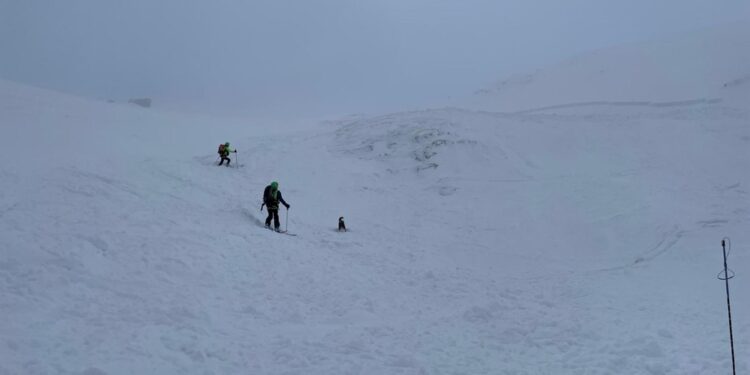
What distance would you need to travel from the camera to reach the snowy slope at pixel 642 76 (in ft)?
126

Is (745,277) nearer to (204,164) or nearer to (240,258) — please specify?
(240,258)

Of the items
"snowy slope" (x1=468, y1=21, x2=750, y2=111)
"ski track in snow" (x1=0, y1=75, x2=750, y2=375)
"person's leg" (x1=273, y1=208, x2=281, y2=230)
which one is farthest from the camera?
"snowy slope" (x1=468, y1=21, x2=750, y2=111)

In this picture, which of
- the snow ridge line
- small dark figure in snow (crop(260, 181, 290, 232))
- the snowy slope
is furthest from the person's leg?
the snowy slope

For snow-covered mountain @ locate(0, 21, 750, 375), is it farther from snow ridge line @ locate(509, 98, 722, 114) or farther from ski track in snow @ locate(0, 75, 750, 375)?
snow ridge line @ locate(509, 98, 722, 114)

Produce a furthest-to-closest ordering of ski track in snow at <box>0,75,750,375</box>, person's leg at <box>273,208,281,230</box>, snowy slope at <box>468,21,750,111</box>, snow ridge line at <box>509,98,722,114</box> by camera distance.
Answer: snowy slope at <box>468,21,750,111</box>, snow ridge line at <box>509,98,722,114</box>, person's leg at <box>273,208,281,230</box>, ski track in snow at <box>0,75,750,375</box>

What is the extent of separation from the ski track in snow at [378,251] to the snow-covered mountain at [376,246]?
0.21 ft

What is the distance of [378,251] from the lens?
17172 mm

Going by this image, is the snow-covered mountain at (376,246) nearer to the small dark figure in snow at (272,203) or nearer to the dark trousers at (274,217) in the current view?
the dark trousers at (274,217)

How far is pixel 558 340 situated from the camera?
10.8 m

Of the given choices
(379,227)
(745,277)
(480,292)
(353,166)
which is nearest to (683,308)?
(745,277)

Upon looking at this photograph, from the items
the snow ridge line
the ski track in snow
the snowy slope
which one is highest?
the snowy slope

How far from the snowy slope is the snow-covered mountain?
6.57 meters

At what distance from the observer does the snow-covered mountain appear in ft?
30.8

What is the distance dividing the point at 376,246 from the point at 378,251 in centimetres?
54
